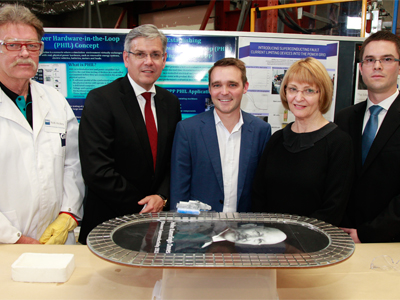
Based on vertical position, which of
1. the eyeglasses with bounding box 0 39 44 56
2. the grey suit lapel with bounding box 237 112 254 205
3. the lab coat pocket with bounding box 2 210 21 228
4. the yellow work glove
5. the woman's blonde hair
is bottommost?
the yellow work glove

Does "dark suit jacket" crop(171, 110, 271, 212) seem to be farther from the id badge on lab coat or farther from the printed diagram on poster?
the printed diagram on poster

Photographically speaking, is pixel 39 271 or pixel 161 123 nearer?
pixel 39 271

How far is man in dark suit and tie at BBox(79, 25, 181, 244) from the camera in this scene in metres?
1.80

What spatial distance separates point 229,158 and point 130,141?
0.60 metres

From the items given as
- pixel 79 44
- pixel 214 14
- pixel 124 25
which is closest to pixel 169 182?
pixel 79 44

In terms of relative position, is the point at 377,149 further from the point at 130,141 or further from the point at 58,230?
the point at 58,230

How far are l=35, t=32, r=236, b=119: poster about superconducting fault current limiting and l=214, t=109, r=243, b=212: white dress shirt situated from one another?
4.16ft

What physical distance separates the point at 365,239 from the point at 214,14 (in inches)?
288

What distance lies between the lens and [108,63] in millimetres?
3053

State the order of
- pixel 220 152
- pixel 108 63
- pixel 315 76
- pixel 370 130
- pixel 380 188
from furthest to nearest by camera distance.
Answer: pixel 108 63 < pixel 220 152 < pixel 370 130 < pixel 380 188 < pixel 315 76

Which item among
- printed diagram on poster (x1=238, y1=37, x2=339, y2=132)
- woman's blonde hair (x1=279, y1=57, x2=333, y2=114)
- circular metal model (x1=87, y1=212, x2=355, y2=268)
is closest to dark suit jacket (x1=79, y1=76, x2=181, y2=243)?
circular metal model (x1=87, y1=212, x2=355, y2=268)

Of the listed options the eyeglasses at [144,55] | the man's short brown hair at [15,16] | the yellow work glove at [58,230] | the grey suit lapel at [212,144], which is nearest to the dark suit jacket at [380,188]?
the grey suit lapel at [212,144]

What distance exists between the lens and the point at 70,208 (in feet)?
5.74

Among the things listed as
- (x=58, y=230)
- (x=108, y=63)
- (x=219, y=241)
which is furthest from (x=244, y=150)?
(x=108, y=63)
